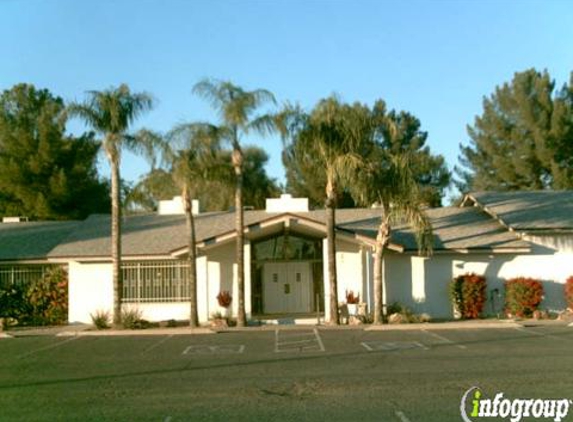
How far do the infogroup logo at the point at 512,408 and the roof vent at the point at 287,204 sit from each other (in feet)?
74.2

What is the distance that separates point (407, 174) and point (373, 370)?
489 inches

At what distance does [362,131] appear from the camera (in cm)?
2672

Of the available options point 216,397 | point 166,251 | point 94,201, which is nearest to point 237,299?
point 166,251

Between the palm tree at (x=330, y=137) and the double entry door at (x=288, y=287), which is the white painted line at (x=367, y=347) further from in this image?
the double entry door at (x=288, y=287)

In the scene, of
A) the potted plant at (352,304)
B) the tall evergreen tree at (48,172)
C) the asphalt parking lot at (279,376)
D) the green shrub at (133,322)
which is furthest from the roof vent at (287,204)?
the tall evergreen tree at (48,172)

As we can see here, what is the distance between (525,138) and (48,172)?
30443mm

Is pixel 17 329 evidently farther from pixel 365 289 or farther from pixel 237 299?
pixel 365 289

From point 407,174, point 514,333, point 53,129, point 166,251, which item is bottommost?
point 514,333

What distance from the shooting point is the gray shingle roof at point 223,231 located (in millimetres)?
30703

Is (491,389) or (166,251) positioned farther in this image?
(166,251)

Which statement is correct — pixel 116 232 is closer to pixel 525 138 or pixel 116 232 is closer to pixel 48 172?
pixel 48 172

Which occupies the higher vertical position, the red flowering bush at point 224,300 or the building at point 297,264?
the building at point 297,264

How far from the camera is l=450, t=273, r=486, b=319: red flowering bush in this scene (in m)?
29.3

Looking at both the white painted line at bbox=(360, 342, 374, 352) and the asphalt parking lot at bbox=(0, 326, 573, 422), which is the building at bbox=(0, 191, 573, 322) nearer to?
the asphalt parking lot at bbox=(0, 326, 573, 422)
